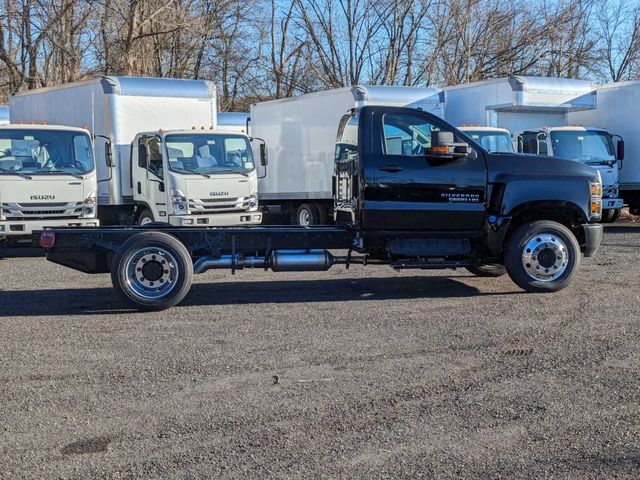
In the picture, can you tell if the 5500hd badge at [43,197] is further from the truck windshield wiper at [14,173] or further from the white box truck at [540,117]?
the white box truck at [540,117]

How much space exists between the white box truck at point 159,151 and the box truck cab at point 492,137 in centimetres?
520

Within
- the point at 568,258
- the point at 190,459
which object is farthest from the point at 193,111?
the point at 190,459

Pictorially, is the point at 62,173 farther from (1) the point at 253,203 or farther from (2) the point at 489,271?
(2) the point at 489,271

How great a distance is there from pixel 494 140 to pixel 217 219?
6548mm

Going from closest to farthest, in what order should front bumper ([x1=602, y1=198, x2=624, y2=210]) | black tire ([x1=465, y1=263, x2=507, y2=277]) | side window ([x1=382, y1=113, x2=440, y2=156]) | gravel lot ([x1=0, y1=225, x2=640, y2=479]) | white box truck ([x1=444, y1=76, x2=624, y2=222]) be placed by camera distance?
gravel lot ([x1=0, y1=225, x2=640, y2=479]), side window ([x1=382, y1=113, x2=440, y2=156]), black tire ([x1=465, y1=263, x2=507, y2=277]), white box truck ([x1=444, y1=76, x2=624, y2=222]), front bumper ([x1=602, y1=198, x2=624, y2=210])

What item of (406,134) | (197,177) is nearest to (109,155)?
(197,177)

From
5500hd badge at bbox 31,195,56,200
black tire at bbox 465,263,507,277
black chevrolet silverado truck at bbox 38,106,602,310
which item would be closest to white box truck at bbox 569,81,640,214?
black tire at bbox 465,263,507,277

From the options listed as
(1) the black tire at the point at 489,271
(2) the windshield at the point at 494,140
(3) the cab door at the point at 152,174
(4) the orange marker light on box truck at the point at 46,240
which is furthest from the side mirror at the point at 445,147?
(2) the windshield at the point at 494,140

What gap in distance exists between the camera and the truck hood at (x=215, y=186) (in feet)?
45.2

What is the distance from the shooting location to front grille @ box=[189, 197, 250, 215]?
13.8 metres

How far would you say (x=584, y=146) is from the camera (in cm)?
1798

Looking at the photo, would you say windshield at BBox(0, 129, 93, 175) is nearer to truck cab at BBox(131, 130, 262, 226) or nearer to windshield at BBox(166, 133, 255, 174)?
truck cab at BBox(131, 130, 262, 226)

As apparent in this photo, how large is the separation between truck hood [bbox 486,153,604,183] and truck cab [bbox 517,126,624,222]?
803 centimetres

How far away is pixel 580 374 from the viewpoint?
602 centimetres
